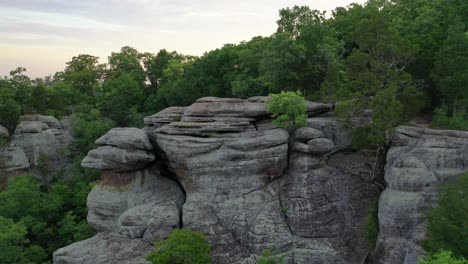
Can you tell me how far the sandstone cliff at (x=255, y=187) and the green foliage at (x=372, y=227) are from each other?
58 cm

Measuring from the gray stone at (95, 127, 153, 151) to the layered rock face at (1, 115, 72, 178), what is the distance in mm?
12577

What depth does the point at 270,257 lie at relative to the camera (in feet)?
62.0

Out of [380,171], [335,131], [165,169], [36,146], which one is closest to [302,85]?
[335,131]

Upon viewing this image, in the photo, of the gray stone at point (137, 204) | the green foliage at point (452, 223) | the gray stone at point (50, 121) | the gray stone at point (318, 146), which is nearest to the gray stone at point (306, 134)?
the gray stone at point (318, 146)

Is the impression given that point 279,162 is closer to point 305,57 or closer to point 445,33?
point 305,57

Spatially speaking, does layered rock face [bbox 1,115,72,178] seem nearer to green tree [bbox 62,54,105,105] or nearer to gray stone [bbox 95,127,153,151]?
green tree [bbox 62,54,105,105]

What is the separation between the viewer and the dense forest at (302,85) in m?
20.3

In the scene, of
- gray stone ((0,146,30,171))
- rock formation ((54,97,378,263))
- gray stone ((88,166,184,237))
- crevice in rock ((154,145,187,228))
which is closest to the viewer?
rock formation ((54,97,378,263))

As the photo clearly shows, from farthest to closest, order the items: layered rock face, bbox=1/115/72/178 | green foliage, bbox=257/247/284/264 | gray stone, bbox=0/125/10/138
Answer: gray stone, bbox=0/125/10/138
layered rock face, bbox=1/115/72/178
green foliage, bbox=257/247/284/264

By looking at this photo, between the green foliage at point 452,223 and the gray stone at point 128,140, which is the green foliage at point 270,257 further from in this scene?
the gray stone at point 128,140

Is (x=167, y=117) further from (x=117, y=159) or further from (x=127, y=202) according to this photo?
(x=127, y=202)

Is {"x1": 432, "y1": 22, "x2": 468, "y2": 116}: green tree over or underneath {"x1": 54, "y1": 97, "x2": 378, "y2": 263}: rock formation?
over

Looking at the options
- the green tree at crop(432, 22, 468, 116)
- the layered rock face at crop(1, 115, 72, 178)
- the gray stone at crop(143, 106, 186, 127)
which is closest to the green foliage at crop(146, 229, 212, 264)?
the gray stone at crop(143, 106, 186, 127)

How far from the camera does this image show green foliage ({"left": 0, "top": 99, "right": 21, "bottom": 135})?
3300 centimetres
